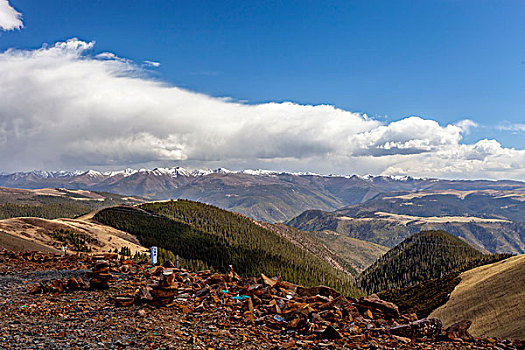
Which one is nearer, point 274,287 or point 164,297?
point 164,297

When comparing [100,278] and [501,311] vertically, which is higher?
[100,278]

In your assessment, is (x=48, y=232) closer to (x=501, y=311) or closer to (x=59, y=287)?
(x=59, y=287)

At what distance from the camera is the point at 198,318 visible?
15.7m

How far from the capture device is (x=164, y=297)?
56.1ft

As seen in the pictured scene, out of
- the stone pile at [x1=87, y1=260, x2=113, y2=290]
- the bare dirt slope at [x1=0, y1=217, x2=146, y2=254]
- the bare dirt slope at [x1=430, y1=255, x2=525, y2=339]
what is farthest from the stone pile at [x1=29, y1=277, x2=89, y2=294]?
the bare dirt slope at [x1=0, y1=217, x2=146, y2=254]

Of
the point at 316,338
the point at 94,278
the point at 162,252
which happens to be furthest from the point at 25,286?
the point at 162,252

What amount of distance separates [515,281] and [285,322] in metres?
57.0

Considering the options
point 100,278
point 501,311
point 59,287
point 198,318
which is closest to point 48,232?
point 100,278

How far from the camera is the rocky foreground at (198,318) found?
A: 41.7ft

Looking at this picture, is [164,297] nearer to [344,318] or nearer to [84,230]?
[344,318]

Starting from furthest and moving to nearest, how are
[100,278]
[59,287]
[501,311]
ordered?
[501,311]
[100,278]
[59,287]

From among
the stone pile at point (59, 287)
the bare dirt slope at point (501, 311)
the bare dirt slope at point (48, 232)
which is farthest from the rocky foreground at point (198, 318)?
the bare dirt slope at point (48, 232)

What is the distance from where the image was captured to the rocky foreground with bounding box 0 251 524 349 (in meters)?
12.7

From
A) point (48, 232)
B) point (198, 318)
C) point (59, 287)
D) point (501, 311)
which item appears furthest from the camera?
point (48, 232)
